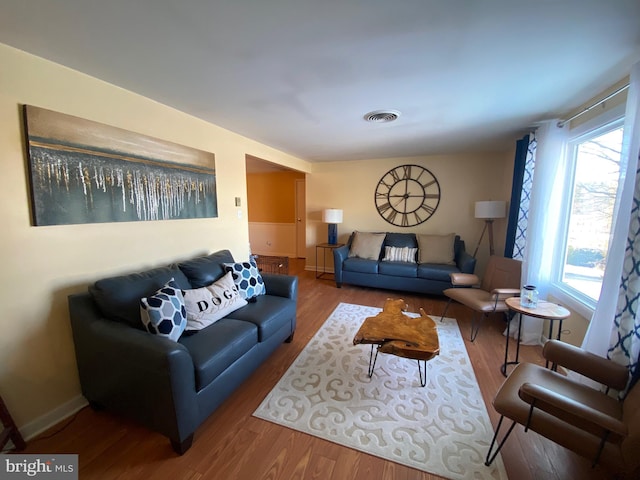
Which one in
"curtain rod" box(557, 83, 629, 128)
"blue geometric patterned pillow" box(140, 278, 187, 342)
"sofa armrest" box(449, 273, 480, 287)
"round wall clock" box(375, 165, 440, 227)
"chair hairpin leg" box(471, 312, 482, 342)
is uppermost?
"curtain rod" box(557, 83, 629, 128)

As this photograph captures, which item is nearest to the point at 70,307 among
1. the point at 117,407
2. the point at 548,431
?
the point at 117,407

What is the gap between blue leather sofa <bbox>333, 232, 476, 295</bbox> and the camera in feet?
12.0

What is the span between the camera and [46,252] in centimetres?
157

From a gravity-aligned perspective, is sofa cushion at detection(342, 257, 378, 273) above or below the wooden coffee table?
above

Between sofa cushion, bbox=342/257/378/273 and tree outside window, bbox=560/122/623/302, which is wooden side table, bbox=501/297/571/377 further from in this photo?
sofa cushion, bbox=342/257/378/273

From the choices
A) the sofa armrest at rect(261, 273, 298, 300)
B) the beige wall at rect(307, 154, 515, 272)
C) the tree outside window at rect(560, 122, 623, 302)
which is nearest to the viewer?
the tree outside window at rect(560, 122, 623, 302)

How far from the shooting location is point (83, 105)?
1.70 meters

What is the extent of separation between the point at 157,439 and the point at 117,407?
1.04 feet

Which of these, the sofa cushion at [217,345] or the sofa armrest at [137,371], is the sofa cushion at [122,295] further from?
the sofa cushion at [217,345]

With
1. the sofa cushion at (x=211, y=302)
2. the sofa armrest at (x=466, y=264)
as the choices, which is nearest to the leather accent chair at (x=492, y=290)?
the sofa armrest at (x=466, y=264)

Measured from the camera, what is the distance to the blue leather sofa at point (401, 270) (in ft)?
12.0

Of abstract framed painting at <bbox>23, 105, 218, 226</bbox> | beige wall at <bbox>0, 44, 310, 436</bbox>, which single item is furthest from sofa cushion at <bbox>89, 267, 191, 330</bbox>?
abstract framed painting at <bbox>23, 105, 218, 226</bbox>

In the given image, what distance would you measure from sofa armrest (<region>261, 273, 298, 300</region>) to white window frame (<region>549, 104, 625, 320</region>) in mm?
2382

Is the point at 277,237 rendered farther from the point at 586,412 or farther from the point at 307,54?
the point at 586,412
